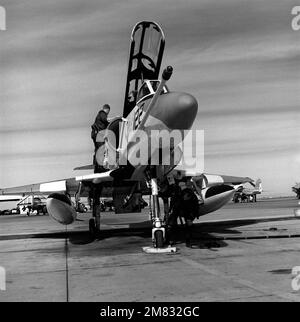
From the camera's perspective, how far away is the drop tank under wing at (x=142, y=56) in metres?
11.2

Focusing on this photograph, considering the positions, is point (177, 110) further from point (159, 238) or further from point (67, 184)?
point (67, 184)

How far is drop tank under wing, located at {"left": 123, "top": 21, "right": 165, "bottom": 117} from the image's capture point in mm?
11164

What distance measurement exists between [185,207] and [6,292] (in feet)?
17.0

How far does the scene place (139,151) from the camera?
9.71 meters

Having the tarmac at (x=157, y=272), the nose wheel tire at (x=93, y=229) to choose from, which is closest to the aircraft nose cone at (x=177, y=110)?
the tarmac at (x=157, y=272)

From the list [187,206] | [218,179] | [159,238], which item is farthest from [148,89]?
[218,179]

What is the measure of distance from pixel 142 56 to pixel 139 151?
3133 millimetres

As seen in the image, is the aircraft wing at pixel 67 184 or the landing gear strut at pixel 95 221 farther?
the landing gear strut at pixel 95 221

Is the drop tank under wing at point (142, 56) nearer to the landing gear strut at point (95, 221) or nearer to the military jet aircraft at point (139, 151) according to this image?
the military jet aircraft at point (139, 151)

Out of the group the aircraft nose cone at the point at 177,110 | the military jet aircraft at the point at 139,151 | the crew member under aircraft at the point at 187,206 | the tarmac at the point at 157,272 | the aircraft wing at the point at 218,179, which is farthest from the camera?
the aircraft wing at the point at 218,179

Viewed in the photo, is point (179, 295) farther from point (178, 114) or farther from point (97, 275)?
point (178, 114)

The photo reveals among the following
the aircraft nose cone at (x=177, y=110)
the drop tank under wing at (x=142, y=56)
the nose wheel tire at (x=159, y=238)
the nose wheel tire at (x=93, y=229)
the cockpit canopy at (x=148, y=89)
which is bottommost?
the nose wheel tire at (x=93, y=229)

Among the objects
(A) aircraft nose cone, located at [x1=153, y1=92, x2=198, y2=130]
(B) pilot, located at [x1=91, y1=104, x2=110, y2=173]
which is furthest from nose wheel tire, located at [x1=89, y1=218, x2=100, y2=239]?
(A) aircraft nose cone, located at [x1=153, y1=92, x2=198, y2=130]
